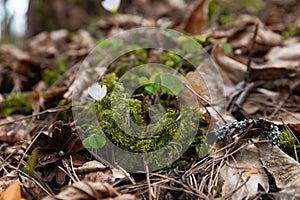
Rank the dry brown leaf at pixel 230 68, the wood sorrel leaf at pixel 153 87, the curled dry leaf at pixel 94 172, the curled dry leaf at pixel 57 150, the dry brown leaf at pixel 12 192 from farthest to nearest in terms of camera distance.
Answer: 1. the dry brown leaf at pixel 230 68
2. the wood sorrel leaf at pixel 153 87
3. the curled dry leaf at pixel 57 150
4. the curled dry leaf at pixel 94 172
5. the dry brown leaf at pixel 12 192

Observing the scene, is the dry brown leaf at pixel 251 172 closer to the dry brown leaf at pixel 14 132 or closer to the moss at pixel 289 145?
the moss at pixel 289 145

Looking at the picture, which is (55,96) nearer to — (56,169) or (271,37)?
(56,169)

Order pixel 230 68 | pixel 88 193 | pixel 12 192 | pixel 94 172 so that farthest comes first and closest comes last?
pixel 230 68 < pixel 94 172 < pixel 12 192 < pixel 88 193

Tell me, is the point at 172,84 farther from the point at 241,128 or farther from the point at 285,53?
the point at 285,53

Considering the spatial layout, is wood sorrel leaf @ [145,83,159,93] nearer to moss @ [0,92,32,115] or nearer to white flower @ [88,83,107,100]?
white flower @ [88,83,107,100]

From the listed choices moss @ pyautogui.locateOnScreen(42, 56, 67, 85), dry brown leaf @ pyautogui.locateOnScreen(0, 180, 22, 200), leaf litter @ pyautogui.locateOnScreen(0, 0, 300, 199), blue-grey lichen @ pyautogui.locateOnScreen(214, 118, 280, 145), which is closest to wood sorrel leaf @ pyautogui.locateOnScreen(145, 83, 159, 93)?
leaf litter @ pyautogui.locateOnScreen(0, 0, 300, 199)

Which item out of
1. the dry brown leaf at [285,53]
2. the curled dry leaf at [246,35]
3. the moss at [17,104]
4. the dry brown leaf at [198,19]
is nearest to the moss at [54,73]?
the moss at [17,104]

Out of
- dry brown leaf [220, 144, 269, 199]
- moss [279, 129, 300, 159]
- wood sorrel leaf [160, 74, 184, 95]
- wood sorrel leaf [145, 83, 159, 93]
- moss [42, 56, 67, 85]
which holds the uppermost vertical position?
moss [42, 56, 67, 85]

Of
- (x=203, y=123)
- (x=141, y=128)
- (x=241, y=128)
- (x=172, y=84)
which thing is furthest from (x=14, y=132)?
(x=241, y=128)
